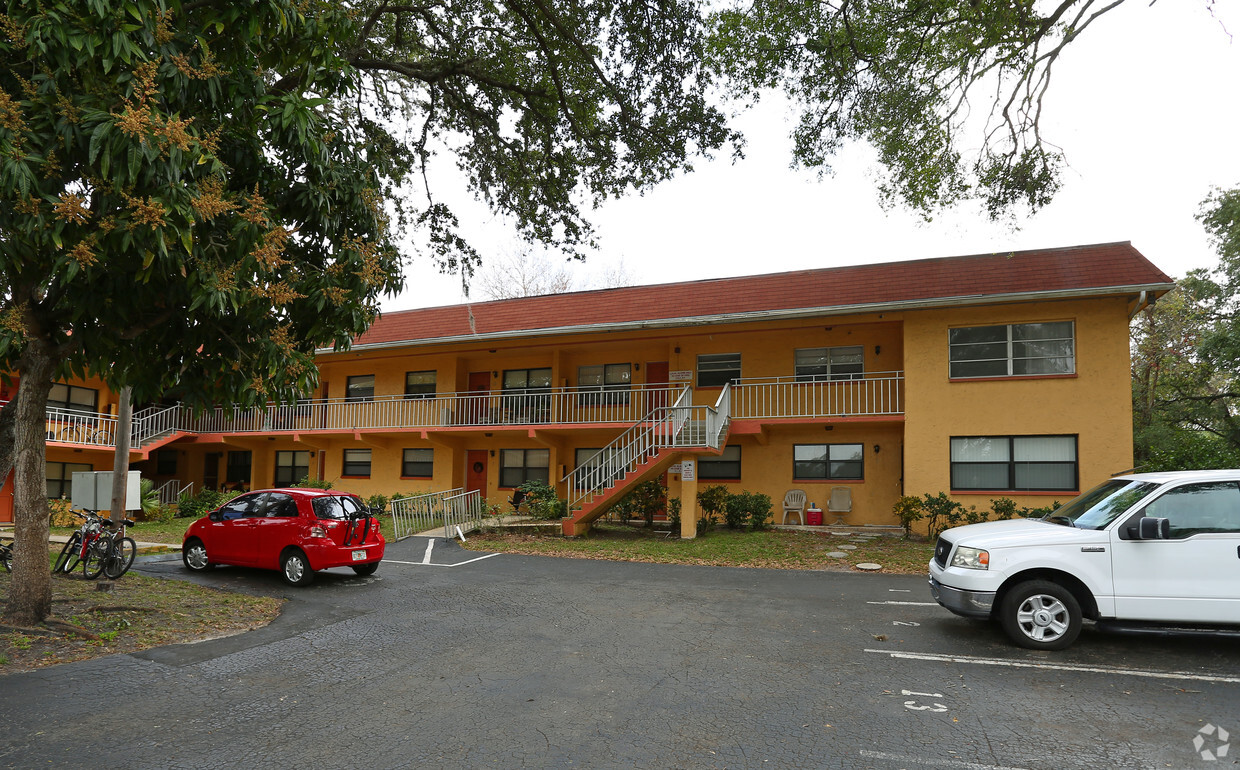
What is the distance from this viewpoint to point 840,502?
716 inches

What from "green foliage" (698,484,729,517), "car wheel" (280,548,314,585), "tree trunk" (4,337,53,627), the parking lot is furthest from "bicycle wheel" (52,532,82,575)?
"green foliage" (698,484,729,517)

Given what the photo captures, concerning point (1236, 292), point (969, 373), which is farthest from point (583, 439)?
point (1236, 292)

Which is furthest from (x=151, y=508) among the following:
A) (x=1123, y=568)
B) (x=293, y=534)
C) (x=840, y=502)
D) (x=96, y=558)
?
(x=1123, y=568)

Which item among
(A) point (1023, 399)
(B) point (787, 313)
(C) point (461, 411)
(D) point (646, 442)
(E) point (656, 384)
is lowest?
(D) point (646, 442)

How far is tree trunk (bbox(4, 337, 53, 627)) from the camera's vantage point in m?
7.52

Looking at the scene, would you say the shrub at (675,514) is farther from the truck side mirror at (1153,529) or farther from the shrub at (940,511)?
the truck side mirror at (1153,529)

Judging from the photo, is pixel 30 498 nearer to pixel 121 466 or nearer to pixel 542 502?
pixel 121 466

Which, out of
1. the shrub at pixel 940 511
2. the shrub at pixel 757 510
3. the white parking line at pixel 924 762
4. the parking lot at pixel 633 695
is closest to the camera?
the white parking line at pixel 924 762

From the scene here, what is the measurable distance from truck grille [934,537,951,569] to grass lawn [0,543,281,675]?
790 cm

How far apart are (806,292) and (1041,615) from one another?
481 inches

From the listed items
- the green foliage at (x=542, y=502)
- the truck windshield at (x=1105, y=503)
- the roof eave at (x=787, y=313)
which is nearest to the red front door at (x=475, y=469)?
the green foliage at (x=542, y=502)

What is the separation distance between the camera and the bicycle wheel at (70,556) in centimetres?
1097

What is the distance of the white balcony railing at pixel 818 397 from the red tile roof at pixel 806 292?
2195mm

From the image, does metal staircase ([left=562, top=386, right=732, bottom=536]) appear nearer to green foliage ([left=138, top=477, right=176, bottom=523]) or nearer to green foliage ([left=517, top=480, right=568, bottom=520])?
green foliage ([left=517, top=480, right=568, bottom=520])
